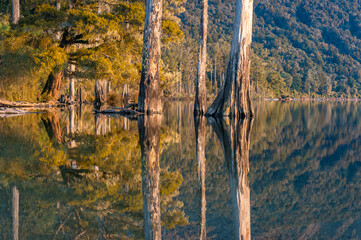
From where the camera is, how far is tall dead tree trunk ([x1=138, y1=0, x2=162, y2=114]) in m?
13.3

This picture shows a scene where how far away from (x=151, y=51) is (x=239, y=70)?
327 centimetres

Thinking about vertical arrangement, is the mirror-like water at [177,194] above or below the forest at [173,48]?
below

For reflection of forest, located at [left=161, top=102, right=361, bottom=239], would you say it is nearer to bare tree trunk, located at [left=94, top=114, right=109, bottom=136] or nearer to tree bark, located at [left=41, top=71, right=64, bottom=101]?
bare tree trunk, located at [left=94, top=114, right=109, bottom=136]

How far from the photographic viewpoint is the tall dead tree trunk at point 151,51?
13.3 metres

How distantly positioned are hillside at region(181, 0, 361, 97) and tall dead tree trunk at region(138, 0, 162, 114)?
7286cm

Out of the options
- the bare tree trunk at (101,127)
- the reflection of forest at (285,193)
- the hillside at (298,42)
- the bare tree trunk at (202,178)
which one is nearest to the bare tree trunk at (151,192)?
the reflection of forest at (285,193)

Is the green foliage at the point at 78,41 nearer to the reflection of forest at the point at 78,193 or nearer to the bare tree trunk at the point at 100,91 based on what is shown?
the bare tree trunk at the point at 100,91

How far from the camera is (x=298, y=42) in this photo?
5846 inches

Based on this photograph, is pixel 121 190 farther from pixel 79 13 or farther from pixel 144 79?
pixel 79 13

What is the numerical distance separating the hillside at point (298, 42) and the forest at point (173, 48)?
1.13ft

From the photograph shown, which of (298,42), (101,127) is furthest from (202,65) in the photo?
(298,42)

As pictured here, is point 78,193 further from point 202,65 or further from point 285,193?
point 202,65

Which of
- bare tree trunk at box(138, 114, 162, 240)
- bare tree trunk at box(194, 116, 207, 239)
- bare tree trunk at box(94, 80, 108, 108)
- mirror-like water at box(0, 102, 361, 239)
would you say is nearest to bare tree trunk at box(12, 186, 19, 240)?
mirror-like water at box(0, 102, 361, 239)

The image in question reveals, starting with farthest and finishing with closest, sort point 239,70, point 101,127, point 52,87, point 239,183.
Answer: point 52,87 < point 239,70 < point 101,127 < point 239,183
